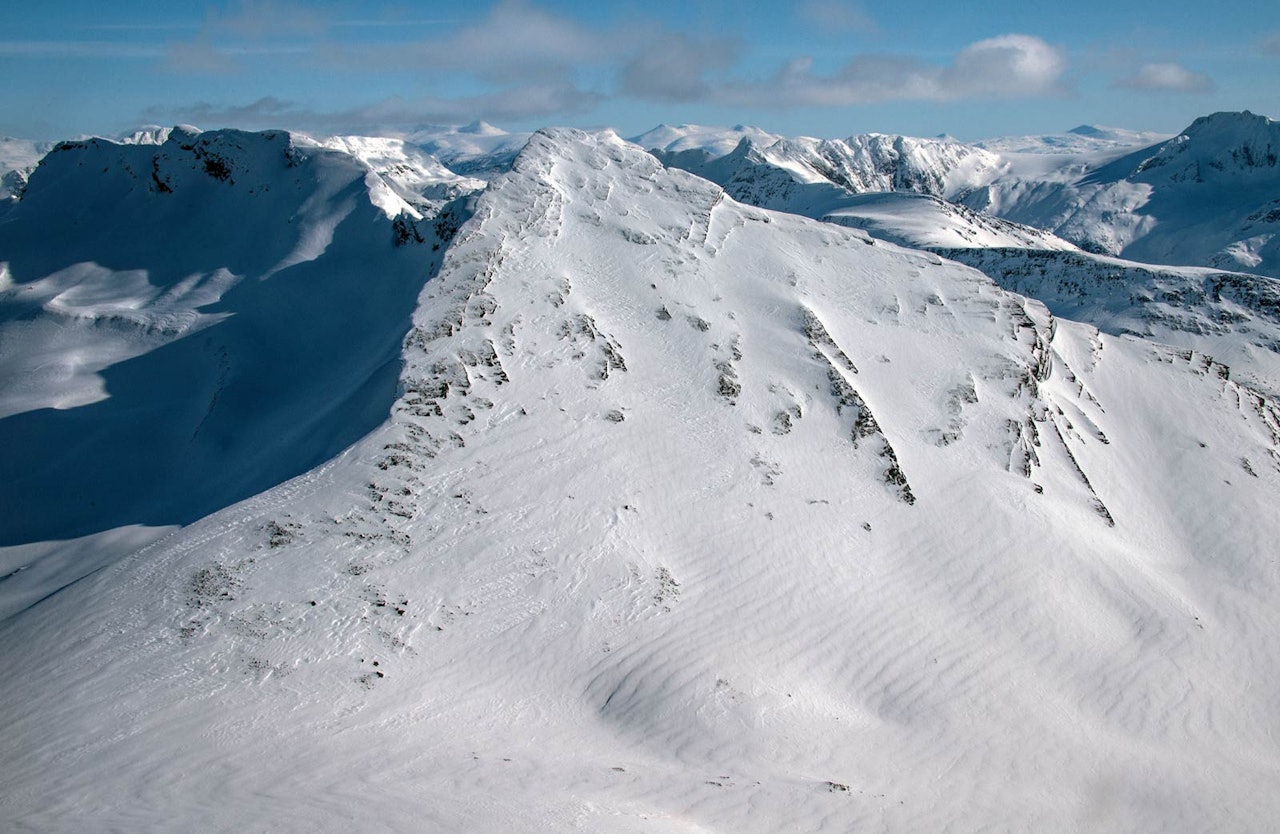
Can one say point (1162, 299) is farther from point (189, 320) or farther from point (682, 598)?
point (189, 320)

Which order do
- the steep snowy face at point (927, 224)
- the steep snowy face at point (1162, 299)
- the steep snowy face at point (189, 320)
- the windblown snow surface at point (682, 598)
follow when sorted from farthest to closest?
the steep snowy face at point (927, 224), the steep snowy face at point (1162, 299), the steep snowy face at point (189, 320), the windblown snow surface at point (682, 598)

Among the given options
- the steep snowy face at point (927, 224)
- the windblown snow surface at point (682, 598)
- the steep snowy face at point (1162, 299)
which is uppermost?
the steep snowy face at point (927, 224)

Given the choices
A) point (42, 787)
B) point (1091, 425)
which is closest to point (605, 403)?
point (42, 787)

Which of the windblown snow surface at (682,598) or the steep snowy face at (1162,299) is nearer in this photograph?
the windblown snow surface at (682,598)

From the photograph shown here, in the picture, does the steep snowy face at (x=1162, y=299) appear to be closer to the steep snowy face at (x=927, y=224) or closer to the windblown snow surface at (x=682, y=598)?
the steep snowy face at (x=927, y=224)

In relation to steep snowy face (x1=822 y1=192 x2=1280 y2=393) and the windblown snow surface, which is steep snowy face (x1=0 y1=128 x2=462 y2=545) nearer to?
the windblown snow surface

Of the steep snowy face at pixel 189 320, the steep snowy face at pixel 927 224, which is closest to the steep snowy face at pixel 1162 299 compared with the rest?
the steep snowy face at pixel 927 224

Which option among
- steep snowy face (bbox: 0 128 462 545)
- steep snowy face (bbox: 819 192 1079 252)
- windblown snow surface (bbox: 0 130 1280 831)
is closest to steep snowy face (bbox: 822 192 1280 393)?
steep snowy face (bbox: 819 192 1079 252)
